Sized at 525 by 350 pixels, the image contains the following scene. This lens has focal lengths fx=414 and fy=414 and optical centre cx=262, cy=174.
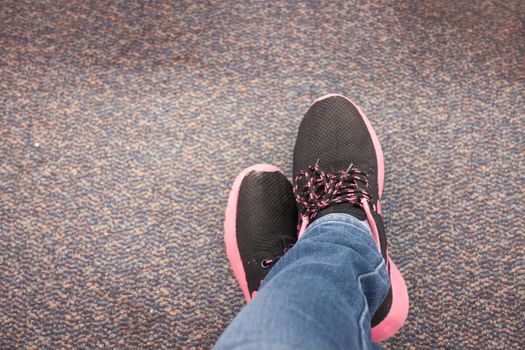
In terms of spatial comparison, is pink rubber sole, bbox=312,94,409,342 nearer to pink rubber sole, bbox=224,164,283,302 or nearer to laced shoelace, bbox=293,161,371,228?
laced shoelace, bbox=293,161,371,228

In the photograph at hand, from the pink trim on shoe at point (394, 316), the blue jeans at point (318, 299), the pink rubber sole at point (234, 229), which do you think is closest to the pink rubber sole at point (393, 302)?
the pink trim on shoe at point (394, 316)

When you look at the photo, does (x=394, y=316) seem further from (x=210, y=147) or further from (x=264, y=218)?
(x=210, y=147)

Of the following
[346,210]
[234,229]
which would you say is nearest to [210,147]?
[234,229]

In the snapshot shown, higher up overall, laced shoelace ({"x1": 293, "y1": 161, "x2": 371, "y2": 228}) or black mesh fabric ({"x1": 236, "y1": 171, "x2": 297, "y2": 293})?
laced shoelace ({"x1": 293, "y1": 161, "x2": 371, "y2": 228})

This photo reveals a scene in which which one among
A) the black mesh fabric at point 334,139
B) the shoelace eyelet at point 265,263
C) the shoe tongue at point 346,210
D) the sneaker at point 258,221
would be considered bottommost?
the shoelace eyelet at point 265,263

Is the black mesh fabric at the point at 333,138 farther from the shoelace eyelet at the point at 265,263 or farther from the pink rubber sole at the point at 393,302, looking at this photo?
the shoelace eyelet at the point at 265,263

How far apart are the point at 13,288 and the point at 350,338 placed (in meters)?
0.71

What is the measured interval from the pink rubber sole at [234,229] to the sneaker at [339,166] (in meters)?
0.09

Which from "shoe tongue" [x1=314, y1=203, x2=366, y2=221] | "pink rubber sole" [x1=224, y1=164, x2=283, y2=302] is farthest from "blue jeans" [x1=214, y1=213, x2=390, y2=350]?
"pink rubber sole" [x1=224, y1=164, x2=283, y2=302]

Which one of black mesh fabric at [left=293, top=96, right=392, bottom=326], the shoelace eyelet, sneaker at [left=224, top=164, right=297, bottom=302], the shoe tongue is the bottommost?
the shoelace eyelet

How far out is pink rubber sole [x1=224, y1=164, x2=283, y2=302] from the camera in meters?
0.82

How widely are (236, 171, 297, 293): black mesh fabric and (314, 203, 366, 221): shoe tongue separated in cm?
11

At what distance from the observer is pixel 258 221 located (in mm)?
844

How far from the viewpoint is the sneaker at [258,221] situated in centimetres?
82
